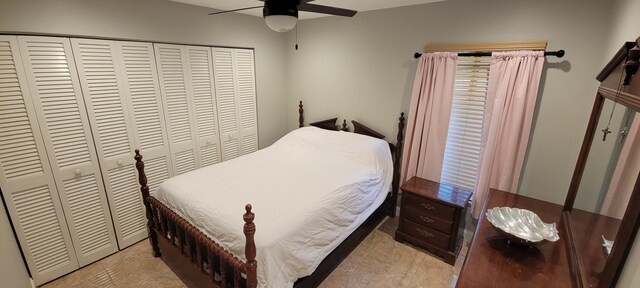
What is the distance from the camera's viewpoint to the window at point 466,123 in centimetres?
238

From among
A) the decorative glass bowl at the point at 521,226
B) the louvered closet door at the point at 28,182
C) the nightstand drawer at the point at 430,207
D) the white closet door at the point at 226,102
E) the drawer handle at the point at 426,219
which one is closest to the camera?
the decorative glass bowl at the point at 521,226

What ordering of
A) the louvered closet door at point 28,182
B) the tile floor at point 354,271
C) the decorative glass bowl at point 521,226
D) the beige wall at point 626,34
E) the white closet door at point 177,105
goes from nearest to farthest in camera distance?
the beige wall at point 626,34 < the decorative glass bowl at point 521,226 < the louvered closet door at point 28,182 < the tile floor at point 354,271 < the white closet door at point 177,105

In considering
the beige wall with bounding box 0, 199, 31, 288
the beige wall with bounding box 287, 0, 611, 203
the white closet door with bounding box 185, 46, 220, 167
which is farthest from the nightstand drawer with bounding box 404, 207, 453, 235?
the beige wall with bounding box 0, 199, 31, 288

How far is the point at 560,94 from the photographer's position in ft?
6.72

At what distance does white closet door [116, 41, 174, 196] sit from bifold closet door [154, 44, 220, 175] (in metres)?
0.07

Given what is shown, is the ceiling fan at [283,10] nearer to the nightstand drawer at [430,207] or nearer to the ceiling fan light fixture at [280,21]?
the ceiling fan light fixture at [280,21]

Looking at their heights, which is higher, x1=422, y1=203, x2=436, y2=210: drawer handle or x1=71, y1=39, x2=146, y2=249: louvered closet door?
x1=71, y1=39, x2=146, y2=249: louvered closet door

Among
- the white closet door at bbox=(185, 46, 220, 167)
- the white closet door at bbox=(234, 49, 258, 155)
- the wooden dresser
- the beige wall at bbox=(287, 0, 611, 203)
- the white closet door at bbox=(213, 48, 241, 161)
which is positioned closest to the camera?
the wooden dresser

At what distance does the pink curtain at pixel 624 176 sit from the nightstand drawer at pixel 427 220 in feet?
4.66

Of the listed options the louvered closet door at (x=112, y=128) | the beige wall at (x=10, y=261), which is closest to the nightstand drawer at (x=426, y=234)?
the louvered closet door at (x=112, y=128)

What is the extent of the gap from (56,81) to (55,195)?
0.91 metres

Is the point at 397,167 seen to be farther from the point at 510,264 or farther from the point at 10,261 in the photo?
the point at 10,261

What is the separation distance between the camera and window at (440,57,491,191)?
2377 millimetres

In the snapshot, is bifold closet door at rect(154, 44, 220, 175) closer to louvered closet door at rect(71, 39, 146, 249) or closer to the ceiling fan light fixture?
louvered closet door at rect(71, 39, 146, 249)
